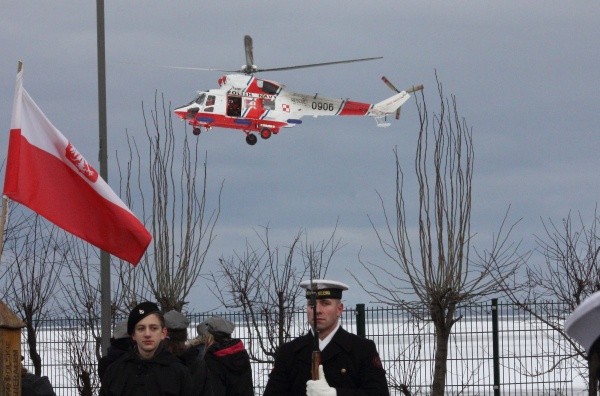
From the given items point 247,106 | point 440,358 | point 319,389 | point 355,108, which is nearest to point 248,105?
point 247,106

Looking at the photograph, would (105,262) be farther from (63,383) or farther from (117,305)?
(63,383)

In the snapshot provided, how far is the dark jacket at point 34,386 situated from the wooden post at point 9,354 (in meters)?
0.46

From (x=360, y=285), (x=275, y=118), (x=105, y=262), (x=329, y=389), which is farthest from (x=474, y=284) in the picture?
(x=275, y=118)

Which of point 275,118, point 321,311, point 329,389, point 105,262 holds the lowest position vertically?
point 329,389

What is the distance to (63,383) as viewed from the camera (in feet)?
Result: 65.1

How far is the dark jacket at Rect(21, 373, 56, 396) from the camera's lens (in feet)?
26.1

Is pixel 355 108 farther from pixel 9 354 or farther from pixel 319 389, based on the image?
pixel 319 389

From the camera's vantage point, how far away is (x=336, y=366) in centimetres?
696

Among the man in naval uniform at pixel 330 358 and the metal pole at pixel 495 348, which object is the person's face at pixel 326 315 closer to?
the man in naval uniform at pixel 330 358

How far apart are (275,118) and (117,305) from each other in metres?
14.5

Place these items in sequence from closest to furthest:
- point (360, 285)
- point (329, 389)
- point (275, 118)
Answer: point (329, 389)
point (360, 285)
point (275, 118)

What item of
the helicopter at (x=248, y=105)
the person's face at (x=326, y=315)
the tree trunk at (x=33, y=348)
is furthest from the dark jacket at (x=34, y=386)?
the helicopter at (x=248, y=105)

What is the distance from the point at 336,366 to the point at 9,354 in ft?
6.68

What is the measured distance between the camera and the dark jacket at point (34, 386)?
314 inches
